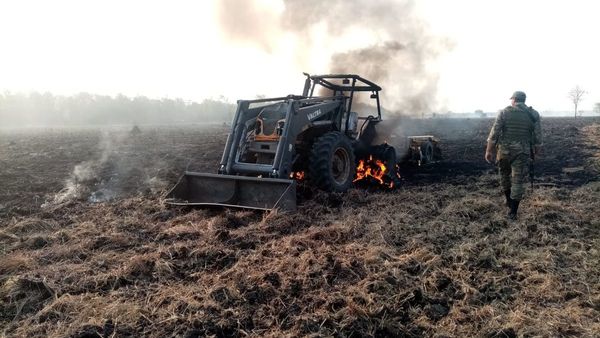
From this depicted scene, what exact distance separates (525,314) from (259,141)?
5506mm

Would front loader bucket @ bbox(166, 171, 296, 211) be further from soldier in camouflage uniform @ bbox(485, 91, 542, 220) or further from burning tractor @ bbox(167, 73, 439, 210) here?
soldier in camouflage uniform @ bbox(485, 91, 542, 220)

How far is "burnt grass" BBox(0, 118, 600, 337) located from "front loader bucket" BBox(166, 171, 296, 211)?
28cm

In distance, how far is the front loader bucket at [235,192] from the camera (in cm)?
680

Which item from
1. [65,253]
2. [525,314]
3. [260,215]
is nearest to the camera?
[525,314]

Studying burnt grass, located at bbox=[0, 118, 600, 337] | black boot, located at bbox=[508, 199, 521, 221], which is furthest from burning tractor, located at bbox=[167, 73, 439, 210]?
black boot, located at bbox=[508, 199, 521, 221]

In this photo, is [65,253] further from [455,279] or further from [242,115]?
[455,279]

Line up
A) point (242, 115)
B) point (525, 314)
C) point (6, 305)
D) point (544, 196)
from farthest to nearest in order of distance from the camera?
point (242, 115), point (544, 196), point (6, 305), point (525, 314)

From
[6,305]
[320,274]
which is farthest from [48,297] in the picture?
[320,274]

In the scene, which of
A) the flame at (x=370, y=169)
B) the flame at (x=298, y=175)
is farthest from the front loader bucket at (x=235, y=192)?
the flame at (x=370, y=169)

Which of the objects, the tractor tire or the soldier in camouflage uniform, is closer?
the soldier in camouflage uniform

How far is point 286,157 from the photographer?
754 cm

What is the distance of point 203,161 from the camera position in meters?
13.6

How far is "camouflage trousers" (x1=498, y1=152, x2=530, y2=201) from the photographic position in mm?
6449

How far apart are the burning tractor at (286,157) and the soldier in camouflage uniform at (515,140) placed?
2650 millimetres
